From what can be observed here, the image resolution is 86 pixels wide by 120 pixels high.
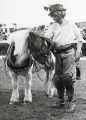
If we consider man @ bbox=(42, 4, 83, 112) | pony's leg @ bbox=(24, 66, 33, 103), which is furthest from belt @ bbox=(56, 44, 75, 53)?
pony's leg @ bbox=(24, 66, 33, 103)

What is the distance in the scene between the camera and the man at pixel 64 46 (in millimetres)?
7254

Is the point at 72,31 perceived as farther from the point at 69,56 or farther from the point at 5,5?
the point at 5,5

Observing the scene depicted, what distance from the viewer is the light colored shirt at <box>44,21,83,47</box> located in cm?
725

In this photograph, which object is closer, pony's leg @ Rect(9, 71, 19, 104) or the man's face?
the man's face

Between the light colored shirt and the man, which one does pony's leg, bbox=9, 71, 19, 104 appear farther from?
the light colored shirt

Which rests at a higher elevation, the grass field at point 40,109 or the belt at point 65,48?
the belt at point 65,48

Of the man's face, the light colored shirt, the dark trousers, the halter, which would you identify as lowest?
the dark trousers

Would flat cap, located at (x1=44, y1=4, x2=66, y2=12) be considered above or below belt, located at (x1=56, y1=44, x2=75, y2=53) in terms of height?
above

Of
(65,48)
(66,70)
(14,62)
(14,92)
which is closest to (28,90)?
(14,92)

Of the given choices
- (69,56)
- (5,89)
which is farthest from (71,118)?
(5,89)

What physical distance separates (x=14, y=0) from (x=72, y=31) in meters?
7.08

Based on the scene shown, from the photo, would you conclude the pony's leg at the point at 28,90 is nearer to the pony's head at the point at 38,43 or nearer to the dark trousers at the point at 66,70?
the pony's head at the point at 38,43

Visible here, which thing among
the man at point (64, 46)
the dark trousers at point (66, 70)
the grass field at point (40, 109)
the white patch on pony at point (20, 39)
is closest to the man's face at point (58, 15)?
the man at point (64, 46)

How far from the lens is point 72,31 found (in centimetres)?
731
